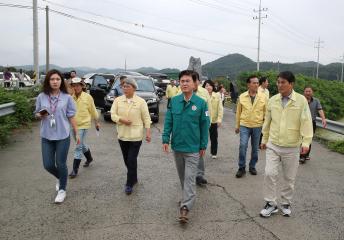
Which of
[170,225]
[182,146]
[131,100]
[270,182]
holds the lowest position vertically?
[170,225]

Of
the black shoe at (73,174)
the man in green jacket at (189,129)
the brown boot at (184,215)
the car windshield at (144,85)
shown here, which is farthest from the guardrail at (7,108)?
the brown boot at (184,215)

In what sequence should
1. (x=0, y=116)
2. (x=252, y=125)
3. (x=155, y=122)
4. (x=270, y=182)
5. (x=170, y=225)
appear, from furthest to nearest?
(x=155, y=122)
(x=0, y=116)
(x=252, y=125)
(x=270, y=182)
(x=170, y=225)

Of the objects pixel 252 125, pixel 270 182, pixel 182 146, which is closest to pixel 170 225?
pixel 182 146

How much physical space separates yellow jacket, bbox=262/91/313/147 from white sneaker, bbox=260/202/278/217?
0.83 metres

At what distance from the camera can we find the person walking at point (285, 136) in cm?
514

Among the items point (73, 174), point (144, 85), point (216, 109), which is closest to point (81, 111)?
point (73, 174)

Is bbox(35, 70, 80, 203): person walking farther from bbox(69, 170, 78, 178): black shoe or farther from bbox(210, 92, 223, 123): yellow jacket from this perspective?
bbox(210, 92, 223, 123): yellow jacket

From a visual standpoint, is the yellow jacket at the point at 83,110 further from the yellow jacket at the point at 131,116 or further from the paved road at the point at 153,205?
the yellow jacket at the point at 131,116

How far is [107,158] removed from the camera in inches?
333

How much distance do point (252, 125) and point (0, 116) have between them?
239 inches

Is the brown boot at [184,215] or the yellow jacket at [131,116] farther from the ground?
the yellow jacket at [131,116]

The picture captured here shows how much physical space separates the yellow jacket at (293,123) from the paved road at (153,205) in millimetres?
1014

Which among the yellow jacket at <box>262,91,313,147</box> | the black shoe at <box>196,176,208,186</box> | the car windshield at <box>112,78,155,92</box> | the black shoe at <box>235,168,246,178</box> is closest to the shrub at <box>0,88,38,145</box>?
the car windshield at <box>112,78,155,92</box>

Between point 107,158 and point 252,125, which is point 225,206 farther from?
point 107,158
